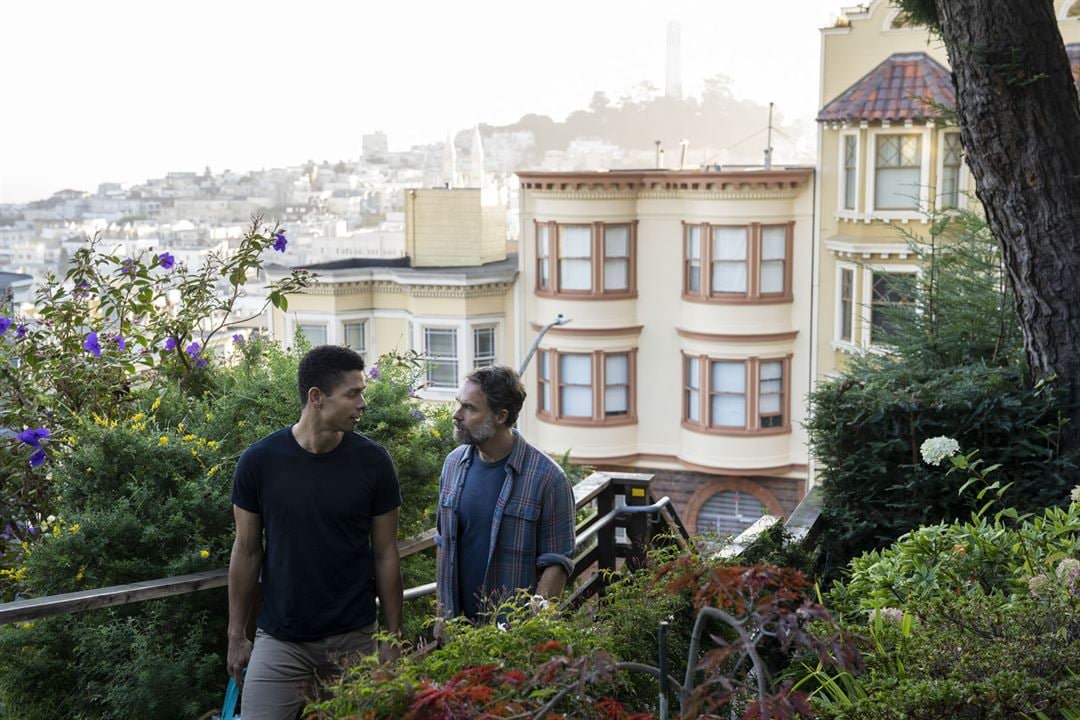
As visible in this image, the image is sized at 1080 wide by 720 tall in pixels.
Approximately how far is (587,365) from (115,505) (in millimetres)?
22760

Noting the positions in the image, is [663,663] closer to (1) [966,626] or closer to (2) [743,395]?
(1) [966,626]

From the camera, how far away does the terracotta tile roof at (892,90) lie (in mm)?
22625

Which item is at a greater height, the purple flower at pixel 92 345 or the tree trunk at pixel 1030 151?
the tree trunk at pixel 1030 151

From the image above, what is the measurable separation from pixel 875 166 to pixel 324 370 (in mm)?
21218

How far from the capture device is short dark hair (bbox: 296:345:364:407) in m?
4.00

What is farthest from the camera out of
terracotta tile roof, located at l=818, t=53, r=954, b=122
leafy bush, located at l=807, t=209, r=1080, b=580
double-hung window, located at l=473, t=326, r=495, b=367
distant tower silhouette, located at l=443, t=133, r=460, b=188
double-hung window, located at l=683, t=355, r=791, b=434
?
distant tower silhouette, located at l=443, t=133, r=460, b=188

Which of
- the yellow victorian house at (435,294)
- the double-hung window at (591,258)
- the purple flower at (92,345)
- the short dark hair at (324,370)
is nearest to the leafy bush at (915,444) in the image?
the short dark hair at (324,370)

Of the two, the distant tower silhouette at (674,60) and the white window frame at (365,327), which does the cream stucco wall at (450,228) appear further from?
the distant tower silhouette at (674,60)

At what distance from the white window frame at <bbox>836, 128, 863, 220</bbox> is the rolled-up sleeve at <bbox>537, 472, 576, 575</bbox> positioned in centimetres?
2071

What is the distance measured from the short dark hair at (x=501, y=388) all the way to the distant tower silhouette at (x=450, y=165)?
2834 centimetres

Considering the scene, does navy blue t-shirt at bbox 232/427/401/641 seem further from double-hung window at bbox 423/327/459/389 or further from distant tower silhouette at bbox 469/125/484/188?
distant tower silhouette at bbox 469/125/484/188

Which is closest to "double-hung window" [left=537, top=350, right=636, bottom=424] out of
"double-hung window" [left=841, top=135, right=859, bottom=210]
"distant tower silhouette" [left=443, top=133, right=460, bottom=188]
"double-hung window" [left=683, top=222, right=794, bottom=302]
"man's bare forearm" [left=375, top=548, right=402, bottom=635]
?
"double-hung window" [left=683, top=222, right=794, bottom=302]

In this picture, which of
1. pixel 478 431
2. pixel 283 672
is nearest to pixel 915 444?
pixel 478 431

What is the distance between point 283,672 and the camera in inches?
159
